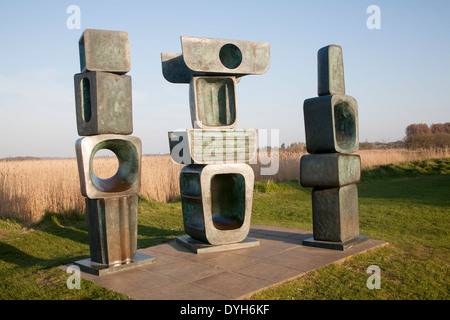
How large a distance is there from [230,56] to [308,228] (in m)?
3.37

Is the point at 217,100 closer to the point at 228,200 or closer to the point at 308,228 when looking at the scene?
the point at 228,200

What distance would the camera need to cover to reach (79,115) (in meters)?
4.16

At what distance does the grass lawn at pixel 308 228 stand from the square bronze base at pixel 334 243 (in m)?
0.25

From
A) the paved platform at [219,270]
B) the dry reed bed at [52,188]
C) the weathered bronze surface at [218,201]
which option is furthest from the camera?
the dry reed bed at [52,188]

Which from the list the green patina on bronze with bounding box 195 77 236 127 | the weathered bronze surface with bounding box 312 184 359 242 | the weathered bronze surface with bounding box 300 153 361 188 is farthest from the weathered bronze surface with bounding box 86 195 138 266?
the weathered bronze surface with bounding box 312 184 359 242

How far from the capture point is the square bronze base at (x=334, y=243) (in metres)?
4.84

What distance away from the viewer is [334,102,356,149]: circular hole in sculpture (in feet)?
16.7

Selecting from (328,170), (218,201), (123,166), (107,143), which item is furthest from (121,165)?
(328,170)

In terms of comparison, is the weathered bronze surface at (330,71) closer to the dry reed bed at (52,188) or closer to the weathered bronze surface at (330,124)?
the weathered bronze surface at (330,124)

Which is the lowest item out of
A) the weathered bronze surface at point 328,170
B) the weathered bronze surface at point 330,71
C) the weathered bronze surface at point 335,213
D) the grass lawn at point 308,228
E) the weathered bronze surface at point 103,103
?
the grass lawn at point 308,228

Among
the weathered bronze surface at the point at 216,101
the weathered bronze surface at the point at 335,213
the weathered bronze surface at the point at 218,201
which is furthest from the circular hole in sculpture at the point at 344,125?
the weathered bronze surface at the point at 216,101

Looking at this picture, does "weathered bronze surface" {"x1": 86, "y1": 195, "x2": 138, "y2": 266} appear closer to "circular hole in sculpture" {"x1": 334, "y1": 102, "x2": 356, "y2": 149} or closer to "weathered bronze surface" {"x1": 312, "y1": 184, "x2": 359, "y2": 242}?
"weathered bronze surface" {"x1": 312, "y1": 184, "x2": 359, "y2": 242}
